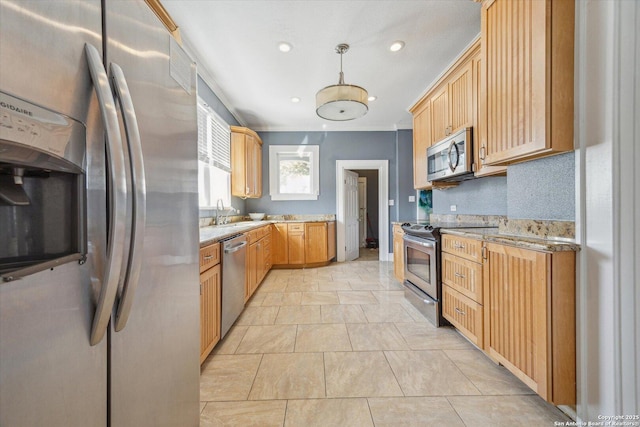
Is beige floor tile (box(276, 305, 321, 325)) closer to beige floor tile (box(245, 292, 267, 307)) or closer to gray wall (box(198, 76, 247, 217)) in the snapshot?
beige floor tile (box(245, 292, 267, 307))

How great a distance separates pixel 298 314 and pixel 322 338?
1.80 feet

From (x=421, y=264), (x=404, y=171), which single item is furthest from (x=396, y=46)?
(x=404, y=171)

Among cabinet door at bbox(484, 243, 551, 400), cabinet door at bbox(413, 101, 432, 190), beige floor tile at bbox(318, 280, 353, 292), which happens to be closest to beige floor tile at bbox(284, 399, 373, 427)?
cabinet door at bbox(484, 243, 551, 400)

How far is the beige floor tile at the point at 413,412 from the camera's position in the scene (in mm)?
1344

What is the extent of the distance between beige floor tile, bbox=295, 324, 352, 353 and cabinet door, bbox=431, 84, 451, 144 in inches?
94.5

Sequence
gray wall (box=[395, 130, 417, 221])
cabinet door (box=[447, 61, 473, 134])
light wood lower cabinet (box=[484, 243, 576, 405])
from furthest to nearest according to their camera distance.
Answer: gray wall (box=[395, 130, 417, 221])
cabinet door (box=[447, 61, 473, 134])
light wood lower cabinet (box=[484, 243, 576, 405])

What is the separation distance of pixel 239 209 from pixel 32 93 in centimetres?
453

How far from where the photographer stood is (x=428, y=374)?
1718mm

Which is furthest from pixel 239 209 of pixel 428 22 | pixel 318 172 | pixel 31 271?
pixel 31 271

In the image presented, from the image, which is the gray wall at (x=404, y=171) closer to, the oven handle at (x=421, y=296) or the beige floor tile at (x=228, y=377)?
the oven handle at (x=421, y=296)

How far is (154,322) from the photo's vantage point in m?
0.86

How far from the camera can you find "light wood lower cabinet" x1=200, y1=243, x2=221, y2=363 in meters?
1.75

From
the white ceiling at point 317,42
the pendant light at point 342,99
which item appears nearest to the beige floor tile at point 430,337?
the pendant light at point 342,99

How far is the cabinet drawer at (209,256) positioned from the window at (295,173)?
3.47 metres
